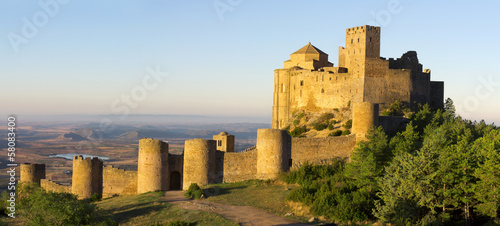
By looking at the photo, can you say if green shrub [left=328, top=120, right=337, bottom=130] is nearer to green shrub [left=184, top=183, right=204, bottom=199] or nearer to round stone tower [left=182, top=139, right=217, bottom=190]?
round stone tower [left=182, top=139, right=217, bottom=190]

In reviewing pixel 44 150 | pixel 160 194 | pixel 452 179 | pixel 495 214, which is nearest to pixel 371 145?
pixel 452 179

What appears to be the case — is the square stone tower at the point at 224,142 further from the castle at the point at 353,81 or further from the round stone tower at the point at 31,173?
the round stone tower at the point at 31,173

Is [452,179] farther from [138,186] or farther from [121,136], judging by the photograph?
[121,136]

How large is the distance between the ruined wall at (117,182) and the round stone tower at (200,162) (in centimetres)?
387

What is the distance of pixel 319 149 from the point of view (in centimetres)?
3478

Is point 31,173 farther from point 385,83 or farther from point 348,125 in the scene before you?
point 385,83

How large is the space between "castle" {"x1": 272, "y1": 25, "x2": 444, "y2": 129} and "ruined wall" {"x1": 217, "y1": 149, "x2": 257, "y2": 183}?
15392mm

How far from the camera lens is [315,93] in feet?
160

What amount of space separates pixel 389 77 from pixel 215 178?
19.8 meters

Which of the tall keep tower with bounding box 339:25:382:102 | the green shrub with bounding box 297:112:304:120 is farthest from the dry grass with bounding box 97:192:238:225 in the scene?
the tall keep tower with bounding box 339:25:382:102

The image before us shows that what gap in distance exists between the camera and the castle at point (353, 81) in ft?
151

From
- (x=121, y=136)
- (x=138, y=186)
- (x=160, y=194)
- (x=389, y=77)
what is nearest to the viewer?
(x=160, y=194)

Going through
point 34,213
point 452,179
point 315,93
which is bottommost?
point 34,213

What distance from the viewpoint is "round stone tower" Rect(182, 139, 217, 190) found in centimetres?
3381
